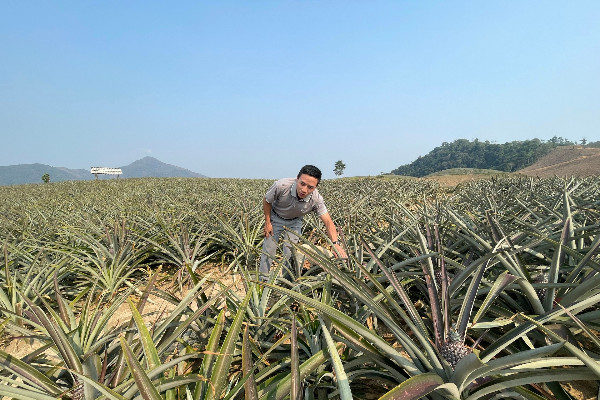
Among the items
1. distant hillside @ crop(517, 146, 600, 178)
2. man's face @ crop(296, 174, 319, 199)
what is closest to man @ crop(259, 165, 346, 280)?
man's face @ crop(296, 174, 319, 199)

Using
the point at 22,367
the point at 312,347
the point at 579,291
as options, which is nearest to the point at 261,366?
the point at 312,347

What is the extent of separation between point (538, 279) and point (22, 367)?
2.58m

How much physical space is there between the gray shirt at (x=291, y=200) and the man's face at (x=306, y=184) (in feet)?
0.47

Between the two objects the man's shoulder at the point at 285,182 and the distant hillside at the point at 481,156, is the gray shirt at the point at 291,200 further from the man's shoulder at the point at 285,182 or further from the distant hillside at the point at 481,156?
the distant hillside at the point at 481,156

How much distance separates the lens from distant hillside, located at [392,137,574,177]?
3479 inches

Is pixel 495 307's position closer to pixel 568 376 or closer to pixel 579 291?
pixel 579 291

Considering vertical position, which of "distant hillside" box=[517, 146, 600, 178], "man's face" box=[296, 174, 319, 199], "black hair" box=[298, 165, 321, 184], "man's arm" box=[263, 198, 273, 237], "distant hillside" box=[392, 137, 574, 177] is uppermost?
"distant hillside" box=[392, 137, 574, 177]

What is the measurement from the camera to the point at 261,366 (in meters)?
1.56

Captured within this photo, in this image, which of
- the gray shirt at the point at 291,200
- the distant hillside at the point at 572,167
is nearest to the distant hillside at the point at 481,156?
the distant hillside at the point at 572,167

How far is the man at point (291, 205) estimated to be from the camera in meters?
2.95

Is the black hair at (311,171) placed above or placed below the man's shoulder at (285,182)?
above

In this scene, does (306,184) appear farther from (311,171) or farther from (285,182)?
(285,182)

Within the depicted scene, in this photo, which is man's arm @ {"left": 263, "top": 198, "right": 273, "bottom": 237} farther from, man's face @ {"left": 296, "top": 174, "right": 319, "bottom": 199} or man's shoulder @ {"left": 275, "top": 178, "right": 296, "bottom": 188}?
man's face @ {"left": 296, "top": 174, "right": 319, "bottom": 199}

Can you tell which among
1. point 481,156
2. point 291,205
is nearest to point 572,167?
point 291,205
